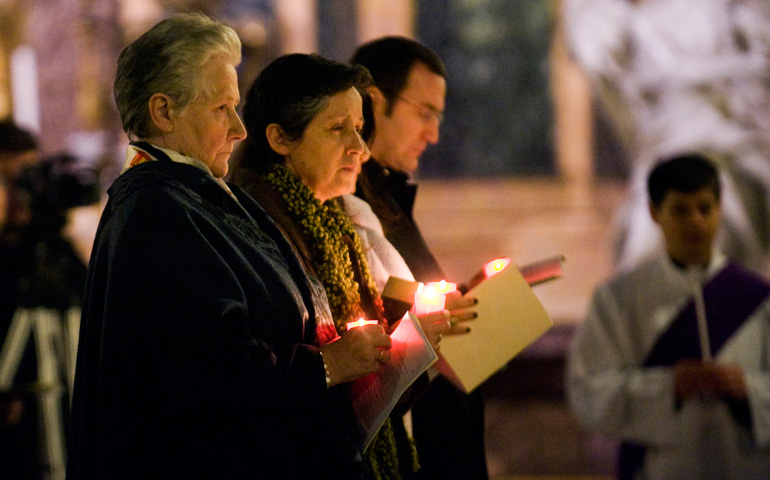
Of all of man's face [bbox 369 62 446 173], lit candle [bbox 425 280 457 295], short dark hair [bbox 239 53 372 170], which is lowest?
lit candle [bbox 425 280 457 295]

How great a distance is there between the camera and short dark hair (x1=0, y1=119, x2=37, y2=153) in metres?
3.21

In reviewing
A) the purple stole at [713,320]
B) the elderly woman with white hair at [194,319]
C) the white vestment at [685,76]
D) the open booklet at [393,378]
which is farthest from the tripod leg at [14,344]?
the white vestment at [685,76]

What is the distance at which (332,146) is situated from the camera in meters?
1.71

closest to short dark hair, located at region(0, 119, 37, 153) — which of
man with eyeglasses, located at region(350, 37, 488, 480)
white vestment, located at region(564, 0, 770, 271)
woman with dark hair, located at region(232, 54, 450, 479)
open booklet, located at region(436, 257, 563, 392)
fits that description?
man with eyeglasses, located at region(350, 37, 488, 480)

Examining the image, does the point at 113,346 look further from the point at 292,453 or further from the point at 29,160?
the point at 29,160

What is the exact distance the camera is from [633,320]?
279 centimetres

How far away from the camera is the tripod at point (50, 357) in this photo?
2871mm

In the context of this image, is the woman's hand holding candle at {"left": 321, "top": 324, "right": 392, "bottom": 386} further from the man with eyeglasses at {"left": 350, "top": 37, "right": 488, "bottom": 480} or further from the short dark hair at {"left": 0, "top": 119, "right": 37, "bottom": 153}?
the short dark hair at {"left": 0, "top": 119, "right": 37, "bottom": 153}

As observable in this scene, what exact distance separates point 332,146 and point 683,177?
1383mm

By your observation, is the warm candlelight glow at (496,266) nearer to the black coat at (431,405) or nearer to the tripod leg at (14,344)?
the black coat at (431,405)

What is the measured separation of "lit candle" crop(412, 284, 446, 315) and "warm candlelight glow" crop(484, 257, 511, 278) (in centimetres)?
21

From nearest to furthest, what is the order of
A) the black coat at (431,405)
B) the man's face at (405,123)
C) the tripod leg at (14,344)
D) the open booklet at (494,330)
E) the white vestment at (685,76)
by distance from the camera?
1. the open booklet at (494,330)
2. the black coat at (431,405)
3. the man's face at (405,123)
4. the tripod leg at (14,344)
5. the white vestment at (685,76)

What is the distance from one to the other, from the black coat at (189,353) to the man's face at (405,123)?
747mm

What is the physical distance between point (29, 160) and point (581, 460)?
10.5ft
